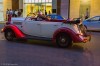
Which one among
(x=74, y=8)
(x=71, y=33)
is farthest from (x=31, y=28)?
(x=74, y=8)

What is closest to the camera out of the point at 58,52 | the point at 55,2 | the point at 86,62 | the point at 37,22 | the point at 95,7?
the point at 86,62

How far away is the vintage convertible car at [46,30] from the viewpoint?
11661 mm

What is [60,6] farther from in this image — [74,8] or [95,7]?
[95,7]

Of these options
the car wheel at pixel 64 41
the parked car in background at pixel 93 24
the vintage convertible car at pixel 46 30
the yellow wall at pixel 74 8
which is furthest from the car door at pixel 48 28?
the yellow wall at pixel 74 8

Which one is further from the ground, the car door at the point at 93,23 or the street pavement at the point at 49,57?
the car door at the point at 93,23

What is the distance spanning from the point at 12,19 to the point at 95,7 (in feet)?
60.8

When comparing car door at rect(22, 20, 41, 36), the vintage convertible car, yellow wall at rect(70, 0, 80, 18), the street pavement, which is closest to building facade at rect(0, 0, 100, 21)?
yellow wall at rect(70, 0, 80, 18)

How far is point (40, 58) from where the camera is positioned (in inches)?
364

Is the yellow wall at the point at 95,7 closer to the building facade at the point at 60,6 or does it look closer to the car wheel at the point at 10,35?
the building facade at the point at 60,6

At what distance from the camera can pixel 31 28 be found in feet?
42.1

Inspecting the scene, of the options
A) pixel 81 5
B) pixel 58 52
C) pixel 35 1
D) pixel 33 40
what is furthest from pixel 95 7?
pixel 58 52

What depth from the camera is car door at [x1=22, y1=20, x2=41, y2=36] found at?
12.6m

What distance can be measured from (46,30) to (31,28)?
0.84 m

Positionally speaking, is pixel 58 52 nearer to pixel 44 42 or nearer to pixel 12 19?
pixel 44 42
